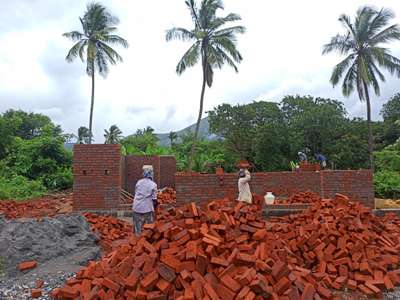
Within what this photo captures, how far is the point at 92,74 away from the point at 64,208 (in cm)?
1488

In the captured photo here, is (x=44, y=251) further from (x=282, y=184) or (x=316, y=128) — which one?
(x=316, y=128)

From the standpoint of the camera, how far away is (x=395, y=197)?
16250 mm

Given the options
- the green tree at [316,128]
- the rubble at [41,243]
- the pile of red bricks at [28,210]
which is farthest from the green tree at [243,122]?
the rubble at [41,243]

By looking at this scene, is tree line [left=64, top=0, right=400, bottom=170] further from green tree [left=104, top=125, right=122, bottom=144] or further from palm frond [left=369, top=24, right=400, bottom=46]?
green tree [left=104, top=125, right=122, bottom=144]

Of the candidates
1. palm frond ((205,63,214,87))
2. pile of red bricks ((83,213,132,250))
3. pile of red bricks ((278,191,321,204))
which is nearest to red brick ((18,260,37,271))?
pile of red bricks ((83,213,132,250))

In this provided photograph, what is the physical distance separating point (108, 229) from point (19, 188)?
11.4 meters

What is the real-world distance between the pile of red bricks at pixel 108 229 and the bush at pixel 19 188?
369 inches

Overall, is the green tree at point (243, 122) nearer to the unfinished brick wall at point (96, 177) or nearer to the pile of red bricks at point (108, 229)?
the unfinished brick wall at point (96, 177)

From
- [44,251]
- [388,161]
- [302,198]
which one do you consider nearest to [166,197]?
[302,198]

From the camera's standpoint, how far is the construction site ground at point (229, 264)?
13.8 ft

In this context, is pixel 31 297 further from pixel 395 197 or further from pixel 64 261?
pixel 395 197

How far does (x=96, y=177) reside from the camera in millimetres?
11305

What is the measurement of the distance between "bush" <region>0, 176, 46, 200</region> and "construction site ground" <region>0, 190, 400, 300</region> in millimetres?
11662

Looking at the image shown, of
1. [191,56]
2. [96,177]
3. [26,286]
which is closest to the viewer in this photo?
[26,286]
